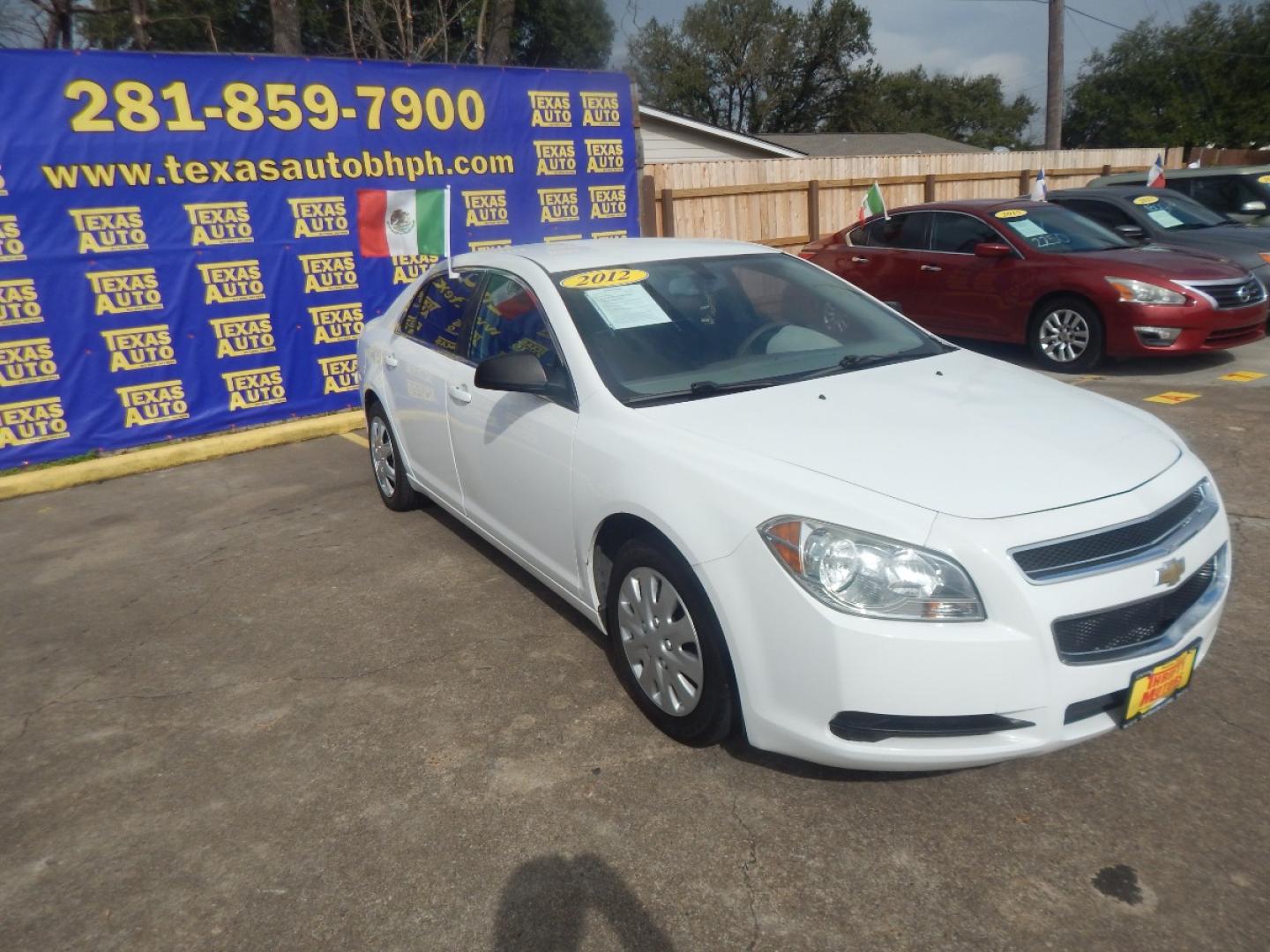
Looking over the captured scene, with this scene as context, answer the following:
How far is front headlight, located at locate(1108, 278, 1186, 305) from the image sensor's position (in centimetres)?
762

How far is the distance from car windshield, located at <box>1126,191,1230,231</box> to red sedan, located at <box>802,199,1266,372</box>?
5.57 ft

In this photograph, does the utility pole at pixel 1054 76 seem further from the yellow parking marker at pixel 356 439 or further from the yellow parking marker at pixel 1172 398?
the yellow parking marker at pixel 356 439

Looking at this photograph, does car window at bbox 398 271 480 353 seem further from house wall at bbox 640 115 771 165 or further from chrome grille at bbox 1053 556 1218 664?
house wall at bbox 640 115 771 165

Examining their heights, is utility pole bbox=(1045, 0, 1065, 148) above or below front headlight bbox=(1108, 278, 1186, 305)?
above

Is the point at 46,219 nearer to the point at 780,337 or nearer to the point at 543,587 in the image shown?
the point at 543,587

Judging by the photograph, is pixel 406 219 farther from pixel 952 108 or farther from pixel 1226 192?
pixel 952 108

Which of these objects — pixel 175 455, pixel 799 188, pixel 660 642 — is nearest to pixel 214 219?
pixel 175 455

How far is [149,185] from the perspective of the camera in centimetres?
727

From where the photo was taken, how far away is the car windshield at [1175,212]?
9984 millimetres

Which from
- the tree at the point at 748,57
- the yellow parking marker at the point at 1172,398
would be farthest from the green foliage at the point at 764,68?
the yellow parking marker at the point at 1172,398

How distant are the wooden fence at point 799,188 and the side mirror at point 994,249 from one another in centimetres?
381

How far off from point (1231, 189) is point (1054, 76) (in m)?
9.78

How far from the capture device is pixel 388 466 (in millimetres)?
5664

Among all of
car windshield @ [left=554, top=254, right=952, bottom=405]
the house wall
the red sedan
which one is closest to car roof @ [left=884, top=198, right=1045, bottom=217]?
the red sedan
